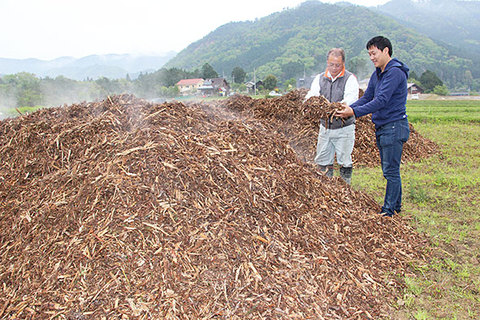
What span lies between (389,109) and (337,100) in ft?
2.28

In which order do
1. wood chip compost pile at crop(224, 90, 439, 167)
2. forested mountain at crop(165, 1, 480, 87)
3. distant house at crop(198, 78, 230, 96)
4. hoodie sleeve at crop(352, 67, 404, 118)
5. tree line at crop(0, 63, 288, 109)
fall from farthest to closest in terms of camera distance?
1. forested mountain at crop(165, 1, 480, 87)
2. distant house at crop(198, 78, 230, 96)
3. tree line at crop(0, 63, 288, 109)
4. wood chip compost pile at crop(224, 90, 439, 167)
5. hoodie sleeve at crop(352, 67, 404, 118)

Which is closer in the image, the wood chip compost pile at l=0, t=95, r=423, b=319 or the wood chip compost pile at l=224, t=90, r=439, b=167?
the wood chip compost pile at l=0, t=95, r=423, b=319

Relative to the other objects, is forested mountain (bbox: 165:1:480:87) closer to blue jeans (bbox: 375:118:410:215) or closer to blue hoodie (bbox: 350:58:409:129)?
blue hoodie (bbox: 350:58:409:129)

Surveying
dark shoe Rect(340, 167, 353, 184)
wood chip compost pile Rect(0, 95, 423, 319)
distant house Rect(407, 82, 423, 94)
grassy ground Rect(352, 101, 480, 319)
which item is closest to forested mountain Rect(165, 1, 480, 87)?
distant house Rect(407, 82, 423, 94)

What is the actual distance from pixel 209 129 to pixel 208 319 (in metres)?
1.93

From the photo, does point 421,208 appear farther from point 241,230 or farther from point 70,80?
point 70,80

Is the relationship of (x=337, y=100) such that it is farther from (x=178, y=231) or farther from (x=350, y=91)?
(x=178, y=231)

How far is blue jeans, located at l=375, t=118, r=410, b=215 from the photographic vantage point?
312 centimetres

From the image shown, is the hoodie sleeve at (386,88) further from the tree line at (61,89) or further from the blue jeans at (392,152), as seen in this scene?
the tree line at (61,89)

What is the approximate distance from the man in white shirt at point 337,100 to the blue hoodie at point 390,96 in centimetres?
38

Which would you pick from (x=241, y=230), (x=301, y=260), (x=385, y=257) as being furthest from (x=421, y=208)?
(x=241, y=230)

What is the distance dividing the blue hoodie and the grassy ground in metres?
1.36

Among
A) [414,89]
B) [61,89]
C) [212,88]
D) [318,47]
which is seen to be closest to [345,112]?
[61,89]

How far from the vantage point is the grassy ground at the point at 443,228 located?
7.01 ft
